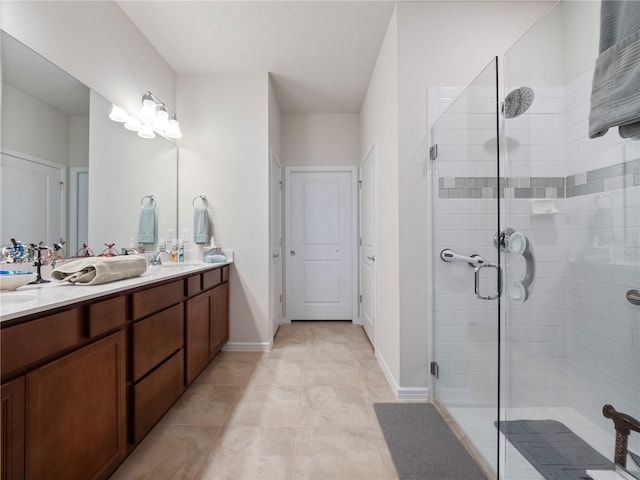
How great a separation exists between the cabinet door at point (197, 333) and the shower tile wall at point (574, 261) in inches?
69.3

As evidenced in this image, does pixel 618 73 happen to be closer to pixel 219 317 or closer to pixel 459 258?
pixel 459 258

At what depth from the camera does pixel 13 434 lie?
0.82 meters

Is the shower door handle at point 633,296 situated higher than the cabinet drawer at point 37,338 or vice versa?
the shower door handle at point 633,296

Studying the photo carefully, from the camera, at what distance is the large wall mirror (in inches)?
53.3

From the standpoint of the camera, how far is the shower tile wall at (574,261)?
112 cm

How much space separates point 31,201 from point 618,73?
231cm

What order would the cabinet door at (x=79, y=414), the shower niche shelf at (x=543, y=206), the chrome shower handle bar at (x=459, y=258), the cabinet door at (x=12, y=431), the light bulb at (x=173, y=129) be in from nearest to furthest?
the cabinet door at (x=12, y=431) < the cabinet door at (x=79, y=414) < the shower niche shelf at (x=543, y=206) < the chrome shower handle bar at (x=459, y=258) < the light bulb at (x=173, y=129)

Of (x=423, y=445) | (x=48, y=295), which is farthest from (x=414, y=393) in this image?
(x=48, y=295)

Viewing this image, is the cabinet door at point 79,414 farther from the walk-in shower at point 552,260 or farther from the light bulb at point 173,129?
the light bulb at point 173,129

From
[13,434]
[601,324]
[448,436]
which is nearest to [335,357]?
[448,436]

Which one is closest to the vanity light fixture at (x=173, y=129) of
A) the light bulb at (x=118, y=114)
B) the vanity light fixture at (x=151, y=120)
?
the vanity light fixture at (x=151, y=120)

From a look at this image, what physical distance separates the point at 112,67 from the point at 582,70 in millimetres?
2625

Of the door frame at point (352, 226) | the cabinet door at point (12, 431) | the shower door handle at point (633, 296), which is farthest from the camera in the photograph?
the door frame at point (352, 226)

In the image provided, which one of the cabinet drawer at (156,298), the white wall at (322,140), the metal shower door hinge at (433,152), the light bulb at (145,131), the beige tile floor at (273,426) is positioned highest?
the white wall at (322,140)
